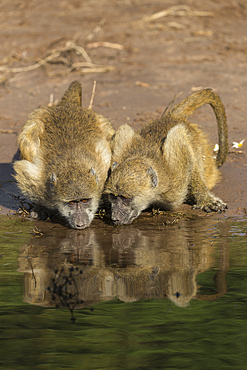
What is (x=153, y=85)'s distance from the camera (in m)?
12.6

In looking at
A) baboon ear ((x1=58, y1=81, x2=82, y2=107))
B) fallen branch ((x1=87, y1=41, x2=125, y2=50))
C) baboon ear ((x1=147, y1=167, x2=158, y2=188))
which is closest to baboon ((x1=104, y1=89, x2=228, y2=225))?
baboon ear ((x1=147, y1=167, x2=158, y2=188))

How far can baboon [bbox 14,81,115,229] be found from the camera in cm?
621

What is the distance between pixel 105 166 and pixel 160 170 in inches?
30.3

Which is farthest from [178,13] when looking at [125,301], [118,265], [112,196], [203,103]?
[125,301]

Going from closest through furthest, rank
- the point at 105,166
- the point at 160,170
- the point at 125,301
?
the point at 125,301, the point at 160,170, the point at 105,166

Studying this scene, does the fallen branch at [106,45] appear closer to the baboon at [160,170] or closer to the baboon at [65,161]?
the baboon at [160,170]

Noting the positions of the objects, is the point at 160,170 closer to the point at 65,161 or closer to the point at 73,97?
the point at 65,161

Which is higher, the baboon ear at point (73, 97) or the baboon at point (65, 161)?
the baboon ear at point (73, 97)

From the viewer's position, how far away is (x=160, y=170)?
6621 mm

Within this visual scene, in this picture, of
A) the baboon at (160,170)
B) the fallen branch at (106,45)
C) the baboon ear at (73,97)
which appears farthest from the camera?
the fallen branch at (106,45)

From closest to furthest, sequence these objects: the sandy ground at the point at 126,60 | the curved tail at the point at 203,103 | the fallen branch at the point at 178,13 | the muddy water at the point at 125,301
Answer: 1. the muddy water at the point at 125,301
2. the curved tail at the point at 203,103
3. the sandy ground at the point at 126,60
4. the fallen branch at the point at 178,13

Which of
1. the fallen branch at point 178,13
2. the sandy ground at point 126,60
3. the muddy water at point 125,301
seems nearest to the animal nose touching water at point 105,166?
the muddy water at point 125,301

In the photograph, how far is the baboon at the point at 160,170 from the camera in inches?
249

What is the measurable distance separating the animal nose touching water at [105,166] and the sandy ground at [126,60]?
788 millimetres
